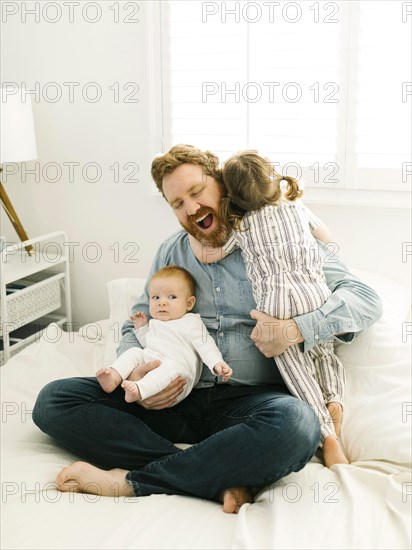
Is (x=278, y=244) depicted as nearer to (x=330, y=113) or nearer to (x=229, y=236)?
(x=229, y=236)

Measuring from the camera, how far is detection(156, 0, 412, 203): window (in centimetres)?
223

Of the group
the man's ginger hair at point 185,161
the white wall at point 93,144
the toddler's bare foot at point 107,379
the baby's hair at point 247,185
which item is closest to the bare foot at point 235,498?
the toddler's bare foot at point 107,379

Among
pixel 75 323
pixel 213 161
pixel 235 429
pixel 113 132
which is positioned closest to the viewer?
pixel 235 429

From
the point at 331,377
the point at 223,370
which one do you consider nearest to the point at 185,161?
the point at 223,370

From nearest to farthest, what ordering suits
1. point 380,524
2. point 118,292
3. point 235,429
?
1. point 380,524
2. point 235,429
3. point 118,292

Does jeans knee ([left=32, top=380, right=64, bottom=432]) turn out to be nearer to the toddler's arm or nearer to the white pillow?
the white pillow

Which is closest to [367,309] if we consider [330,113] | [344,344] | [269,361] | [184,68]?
[344,344]

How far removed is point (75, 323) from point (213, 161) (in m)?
1.31

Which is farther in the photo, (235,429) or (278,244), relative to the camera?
(278,244)

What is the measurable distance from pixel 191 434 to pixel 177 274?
416 millimetres

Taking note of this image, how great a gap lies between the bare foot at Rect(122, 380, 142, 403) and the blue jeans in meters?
0.04

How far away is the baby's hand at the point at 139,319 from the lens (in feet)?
6.34

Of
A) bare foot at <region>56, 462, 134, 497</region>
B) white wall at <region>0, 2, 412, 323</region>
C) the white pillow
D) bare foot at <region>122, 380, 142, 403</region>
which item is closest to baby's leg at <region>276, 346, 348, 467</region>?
bare foot at <region>122, 380, 142, 403</region>

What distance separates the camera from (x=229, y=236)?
1854mm
